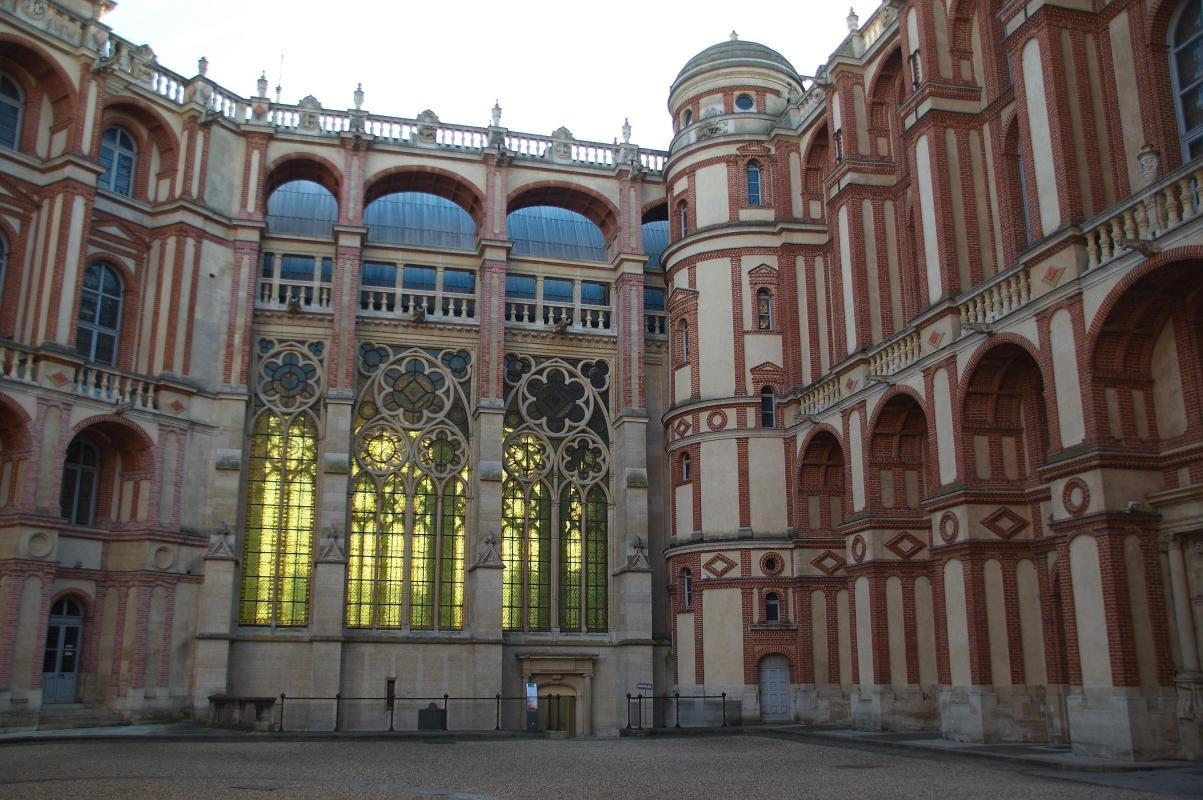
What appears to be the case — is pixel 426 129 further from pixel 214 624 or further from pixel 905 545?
pixel 905 545

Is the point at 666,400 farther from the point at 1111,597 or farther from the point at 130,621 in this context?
the point at 1111,597

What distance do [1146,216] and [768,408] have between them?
15.8 m

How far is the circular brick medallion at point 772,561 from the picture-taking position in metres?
31.8

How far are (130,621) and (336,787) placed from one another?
16.7 metres

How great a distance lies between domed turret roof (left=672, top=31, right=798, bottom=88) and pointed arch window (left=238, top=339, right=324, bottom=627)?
52.2ft

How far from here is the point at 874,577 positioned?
27328 mm

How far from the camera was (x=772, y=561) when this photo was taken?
31906 mm

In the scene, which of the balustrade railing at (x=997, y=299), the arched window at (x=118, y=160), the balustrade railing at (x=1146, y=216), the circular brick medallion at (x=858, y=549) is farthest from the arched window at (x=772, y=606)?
the arched window at (x=118, y=160)

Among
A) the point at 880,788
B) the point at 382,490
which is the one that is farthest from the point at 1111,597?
the point at 382,490

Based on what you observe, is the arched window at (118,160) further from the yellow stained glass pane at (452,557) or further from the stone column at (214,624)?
the yellow stained glass pane at (452,557)

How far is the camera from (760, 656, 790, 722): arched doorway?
30.9 metres

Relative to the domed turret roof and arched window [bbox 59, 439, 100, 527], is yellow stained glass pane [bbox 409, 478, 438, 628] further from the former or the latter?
the domed turret roof

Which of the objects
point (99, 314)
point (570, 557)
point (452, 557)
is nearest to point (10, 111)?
point (99, 314)

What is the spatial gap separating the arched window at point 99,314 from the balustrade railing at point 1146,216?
25.6 meters
